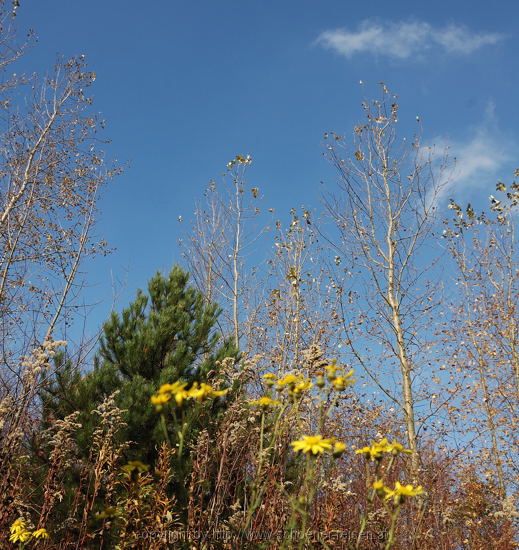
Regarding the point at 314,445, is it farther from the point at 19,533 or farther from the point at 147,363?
the point at 147,363

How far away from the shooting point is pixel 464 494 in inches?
324

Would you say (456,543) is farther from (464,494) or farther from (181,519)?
(181,519)

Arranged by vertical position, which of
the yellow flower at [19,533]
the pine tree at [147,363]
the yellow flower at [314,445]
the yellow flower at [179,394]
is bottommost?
the yellow flower at [19,533]

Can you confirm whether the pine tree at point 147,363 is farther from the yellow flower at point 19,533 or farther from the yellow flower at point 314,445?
the yellow flower at point 314,445

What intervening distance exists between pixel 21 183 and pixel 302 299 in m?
6.10

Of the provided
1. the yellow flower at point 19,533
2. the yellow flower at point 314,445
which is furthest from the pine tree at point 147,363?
the yellow flower at point 314,445

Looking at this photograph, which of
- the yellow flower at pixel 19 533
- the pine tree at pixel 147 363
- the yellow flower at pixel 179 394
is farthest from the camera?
the pine tree at pixel 147 363

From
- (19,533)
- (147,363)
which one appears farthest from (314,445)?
(147,363)

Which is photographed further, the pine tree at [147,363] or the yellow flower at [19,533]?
the pine tree at [147,363]

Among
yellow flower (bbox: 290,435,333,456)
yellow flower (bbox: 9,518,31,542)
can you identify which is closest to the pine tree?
yellow flower (bbox: 9,518,31,542)

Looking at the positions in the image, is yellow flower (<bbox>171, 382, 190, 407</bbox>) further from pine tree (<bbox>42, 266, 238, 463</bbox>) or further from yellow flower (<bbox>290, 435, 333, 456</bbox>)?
pine tree (<bbox>42, 266, 238, 463</bbox>)

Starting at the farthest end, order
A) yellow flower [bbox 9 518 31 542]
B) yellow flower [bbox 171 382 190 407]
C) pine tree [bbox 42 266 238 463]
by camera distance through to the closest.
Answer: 1. pine tree [bbox 42 266 238 463]
2. yellow flower [bbox 9 518 31 542]
3. yellow flower [bbox 171 382 190 407]

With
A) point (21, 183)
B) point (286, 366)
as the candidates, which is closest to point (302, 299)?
point (286, 366)

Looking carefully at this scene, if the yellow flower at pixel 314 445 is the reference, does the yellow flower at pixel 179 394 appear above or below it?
above
